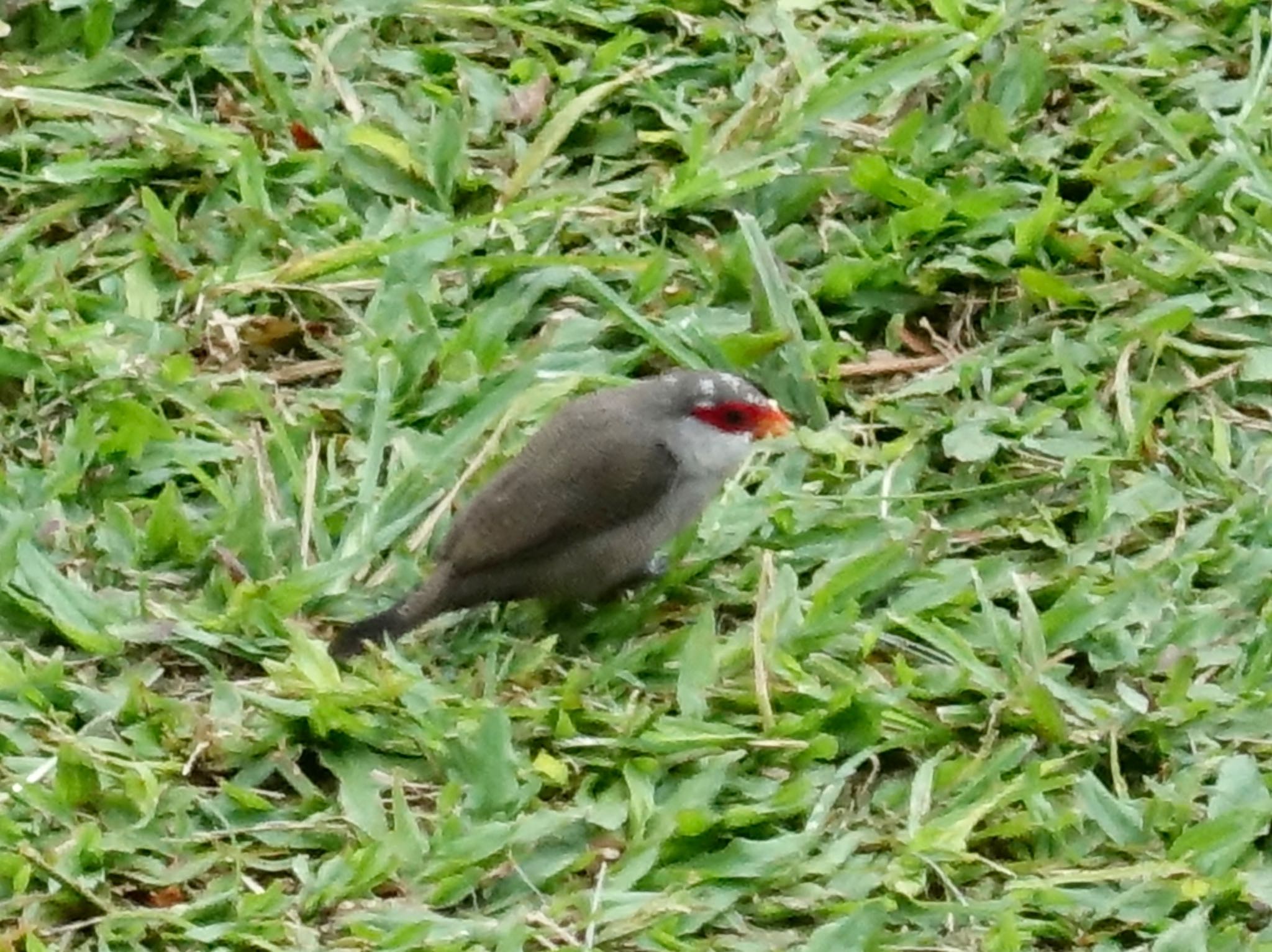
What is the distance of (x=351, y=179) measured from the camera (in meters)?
5.01

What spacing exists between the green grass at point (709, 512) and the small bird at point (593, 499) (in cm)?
12

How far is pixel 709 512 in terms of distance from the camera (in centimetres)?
438

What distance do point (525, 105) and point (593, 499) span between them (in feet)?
5.09

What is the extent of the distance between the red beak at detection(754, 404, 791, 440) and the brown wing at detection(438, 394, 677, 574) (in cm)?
23

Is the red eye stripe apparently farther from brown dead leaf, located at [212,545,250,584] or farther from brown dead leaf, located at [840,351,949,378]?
brown dead leaf, located at [212,545,250,584]

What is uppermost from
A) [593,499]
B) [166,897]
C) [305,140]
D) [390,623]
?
[305,140]

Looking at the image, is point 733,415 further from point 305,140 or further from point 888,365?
point 305,140

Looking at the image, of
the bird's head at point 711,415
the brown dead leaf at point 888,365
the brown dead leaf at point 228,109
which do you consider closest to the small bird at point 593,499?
the bird's head at point 711,415

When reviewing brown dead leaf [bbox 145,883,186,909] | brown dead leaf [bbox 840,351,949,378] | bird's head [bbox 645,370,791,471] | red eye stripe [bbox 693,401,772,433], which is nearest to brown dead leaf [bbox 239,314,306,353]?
bird's head [bbox 645,370,791,471]

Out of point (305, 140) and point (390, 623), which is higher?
point (305, 140)

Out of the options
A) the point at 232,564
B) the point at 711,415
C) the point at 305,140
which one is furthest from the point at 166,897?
the point at 305,140

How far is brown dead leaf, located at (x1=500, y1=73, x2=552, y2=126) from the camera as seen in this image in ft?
17.2

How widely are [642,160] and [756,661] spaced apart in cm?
170

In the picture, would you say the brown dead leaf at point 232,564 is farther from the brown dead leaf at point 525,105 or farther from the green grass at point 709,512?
the brown dead leaf at point 525,105
